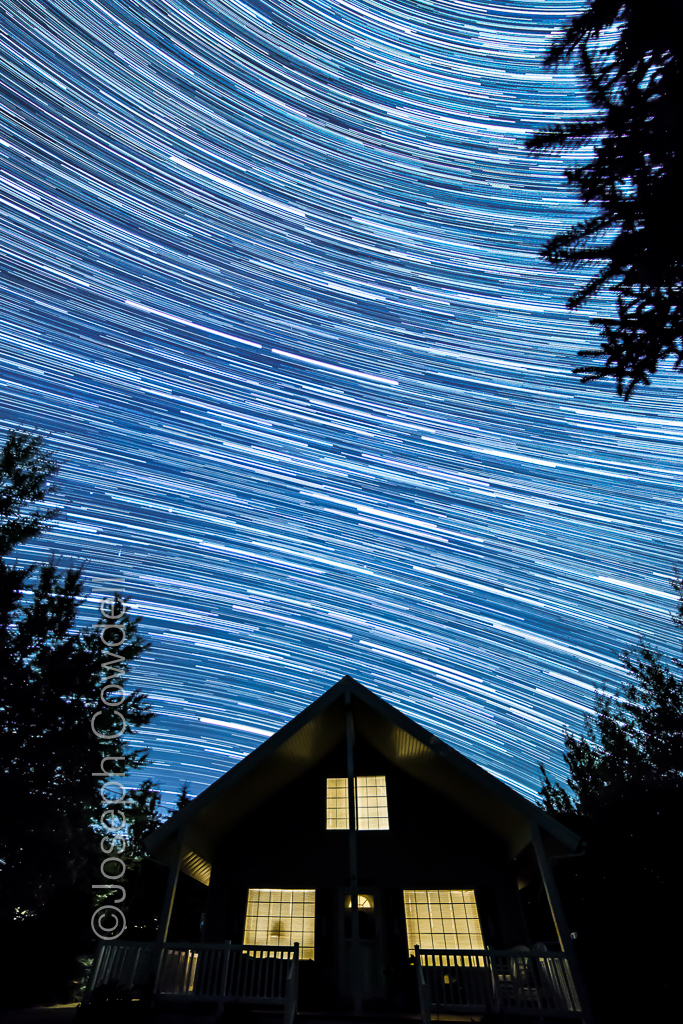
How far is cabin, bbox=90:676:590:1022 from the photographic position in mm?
8250

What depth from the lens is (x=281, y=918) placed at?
10469mm

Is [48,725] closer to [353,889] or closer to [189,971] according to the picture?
[189,971]

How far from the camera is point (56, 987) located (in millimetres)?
13016

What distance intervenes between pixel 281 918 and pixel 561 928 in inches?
232

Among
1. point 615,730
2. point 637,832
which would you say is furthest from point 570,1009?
point 615,730

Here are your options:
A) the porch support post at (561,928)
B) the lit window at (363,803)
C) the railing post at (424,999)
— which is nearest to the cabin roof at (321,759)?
the porch support post at (561,928)

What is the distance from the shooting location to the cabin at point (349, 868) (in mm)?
8250

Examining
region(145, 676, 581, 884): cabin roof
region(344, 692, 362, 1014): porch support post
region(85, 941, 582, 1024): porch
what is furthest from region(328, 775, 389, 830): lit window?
region(85, 941, 582, 1024): porch

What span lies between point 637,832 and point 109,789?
17.5 metres

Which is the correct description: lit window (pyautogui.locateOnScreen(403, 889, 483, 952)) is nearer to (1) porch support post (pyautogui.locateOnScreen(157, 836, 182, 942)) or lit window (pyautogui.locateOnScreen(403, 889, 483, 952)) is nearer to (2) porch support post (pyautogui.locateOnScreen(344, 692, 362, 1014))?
(2) porch support post (pyautogui.locateOnScreen(344, 692, 362, 1014))

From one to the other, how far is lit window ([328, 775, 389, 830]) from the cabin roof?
2.19 ft

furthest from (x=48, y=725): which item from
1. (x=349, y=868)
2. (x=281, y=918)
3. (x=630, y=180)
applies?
(x=630, y=180)

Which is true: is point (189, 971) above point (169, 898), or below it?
below

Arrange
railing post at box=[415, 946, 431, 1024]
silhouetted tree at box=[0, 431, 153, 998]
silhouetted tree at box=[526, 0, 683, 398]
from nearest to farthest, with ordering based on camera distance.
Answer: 1. silhouetted tree at box=[526, 0, 683, 398]
2. railing post at box=[415, 946, 431, 1024]
3. silhouetted tree at box=[0, 431, 153, 998]
